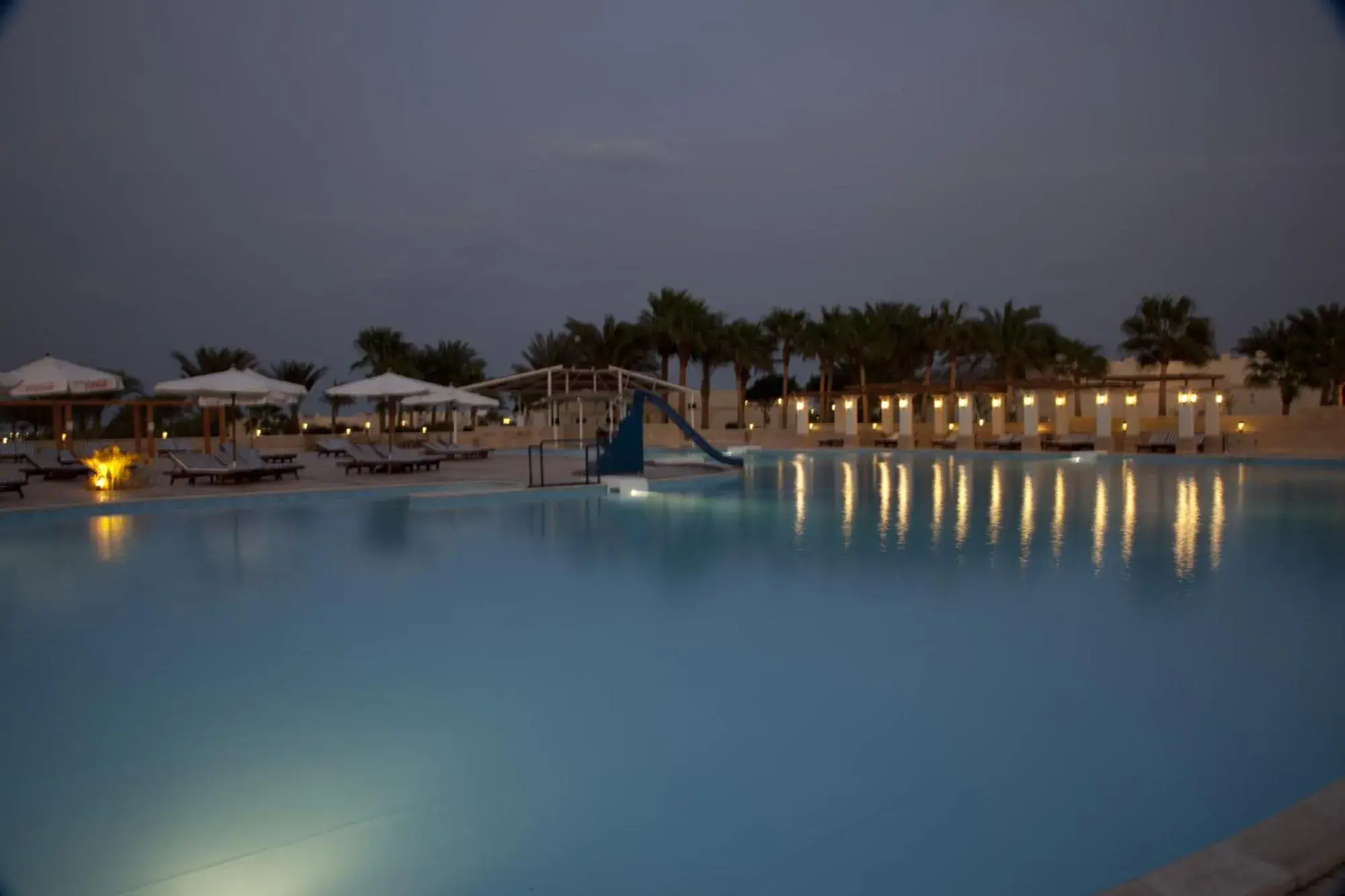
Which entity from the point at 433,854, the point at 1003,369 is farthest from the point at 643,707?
the point at 1003,369

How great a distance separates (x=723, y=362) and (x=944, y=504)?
28.7 meters

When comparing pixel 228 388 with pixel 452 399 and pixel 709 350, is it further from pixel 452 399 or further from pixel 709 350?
pixel 709 350

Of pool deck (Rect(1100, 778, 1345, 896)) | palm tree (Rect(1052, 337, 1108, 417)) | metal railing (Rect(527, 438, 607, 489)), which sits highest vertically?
palm tree (Rect(1052, 337, 1108, 417))

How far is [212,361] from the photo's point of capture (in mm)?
34969

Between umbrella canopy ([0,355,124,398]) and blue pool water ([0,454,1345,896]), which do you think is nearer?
blue pool water ([0,454,1345,896])

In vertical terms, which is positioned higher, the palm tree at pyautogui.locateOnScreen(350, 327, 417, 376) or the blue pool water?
the palm tree at pyautogui.locateOnScreen(350, 327, 417, 376)

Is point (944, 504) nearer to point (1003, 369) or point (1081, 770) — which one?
point (1081, 770)

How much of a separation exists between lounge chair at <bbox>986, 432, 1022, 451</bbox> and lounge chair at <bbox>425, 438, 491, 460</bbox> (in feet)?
51.6

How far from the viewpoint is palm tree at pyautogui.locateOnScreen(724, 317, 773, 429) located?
1607 inches

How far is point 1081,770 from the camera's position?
3.54m

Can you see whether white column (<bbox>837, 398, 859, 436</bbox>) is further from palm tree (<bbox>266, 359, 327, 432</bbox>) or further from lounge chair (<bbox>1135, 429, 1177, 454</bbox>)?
palm tree (<bbox>266, 359, 327, 432</bbox>)

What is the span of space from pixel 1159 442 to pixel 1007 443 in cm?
428

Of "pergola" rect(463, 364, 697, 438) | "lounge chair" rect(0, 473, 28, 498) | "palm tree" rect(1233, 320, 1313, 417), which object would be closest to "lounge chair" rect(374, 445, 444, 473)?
"lounge chair" rect(0, 473, 28, 498)

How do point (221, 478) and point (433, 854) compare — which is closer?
point (433, 854)
